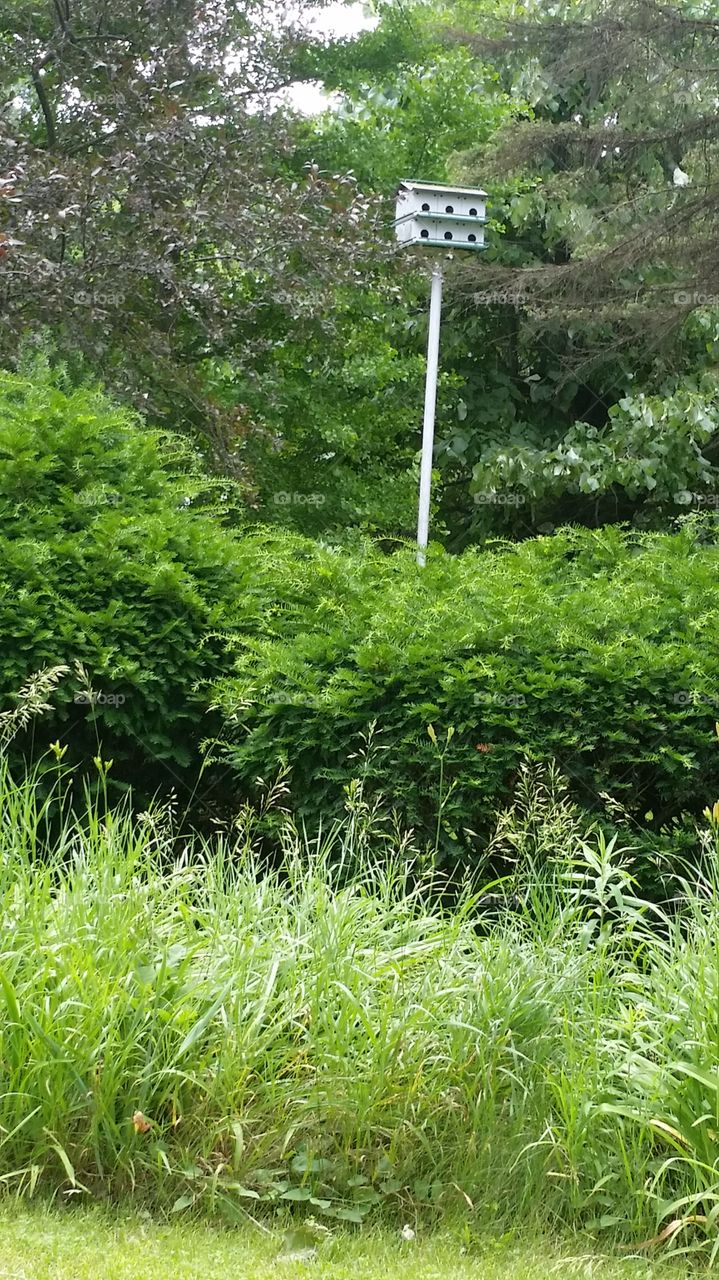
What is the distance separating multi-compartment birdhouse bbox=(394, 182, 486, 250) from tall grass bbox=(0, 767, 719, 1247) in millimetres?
7044

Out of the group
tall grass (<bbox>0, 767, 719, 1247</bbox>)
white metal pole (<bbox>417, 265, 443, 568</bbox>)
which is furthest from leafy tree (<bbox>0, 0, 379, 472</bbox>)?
tall grass (<bbox>0, 767, 719, 1247</bbox>)

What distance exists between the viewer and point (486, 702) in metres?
5.11

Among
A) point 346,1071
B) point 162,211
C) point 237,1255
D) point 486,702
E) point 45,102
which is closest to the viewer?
point 237,1255

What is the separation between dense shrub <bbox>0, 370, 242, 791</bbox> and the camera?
18.5 feet

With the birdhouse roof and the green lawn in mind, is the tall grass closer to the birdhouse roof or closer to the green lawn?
the green lawn

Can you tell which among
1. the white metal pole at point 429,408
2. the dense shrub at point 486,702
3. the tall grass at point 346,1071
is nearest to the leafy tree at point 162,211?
the white metal pole at point 429,408

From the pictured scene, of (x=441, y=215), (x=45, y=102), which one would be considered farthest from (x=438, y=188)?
(x=45, y=102)

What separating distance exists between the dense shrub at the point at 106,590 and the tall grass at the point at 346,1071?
197cm

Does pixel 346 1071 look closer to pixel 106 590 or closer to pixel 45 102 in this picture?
pixel 106 590

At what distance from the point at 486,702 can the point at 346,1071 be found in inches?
78.6

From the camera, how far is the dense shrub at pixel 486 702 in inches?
200

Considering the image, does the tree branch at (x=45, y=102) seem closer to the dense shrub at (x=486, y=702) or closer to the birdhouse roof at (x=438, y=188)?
the birdhouse roof at (x=438, y=188)

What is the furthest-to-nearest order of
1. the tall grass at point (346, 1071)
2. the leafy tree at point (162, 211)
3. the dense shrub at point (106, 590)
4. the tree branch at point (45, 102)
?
the tree branch at point (45, 102) → the leafy tree at point (162, 211) → the dense shrub at point (106, 590) → the tall grass at point (346, 1071)

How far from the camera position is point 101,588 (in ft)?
19.3
